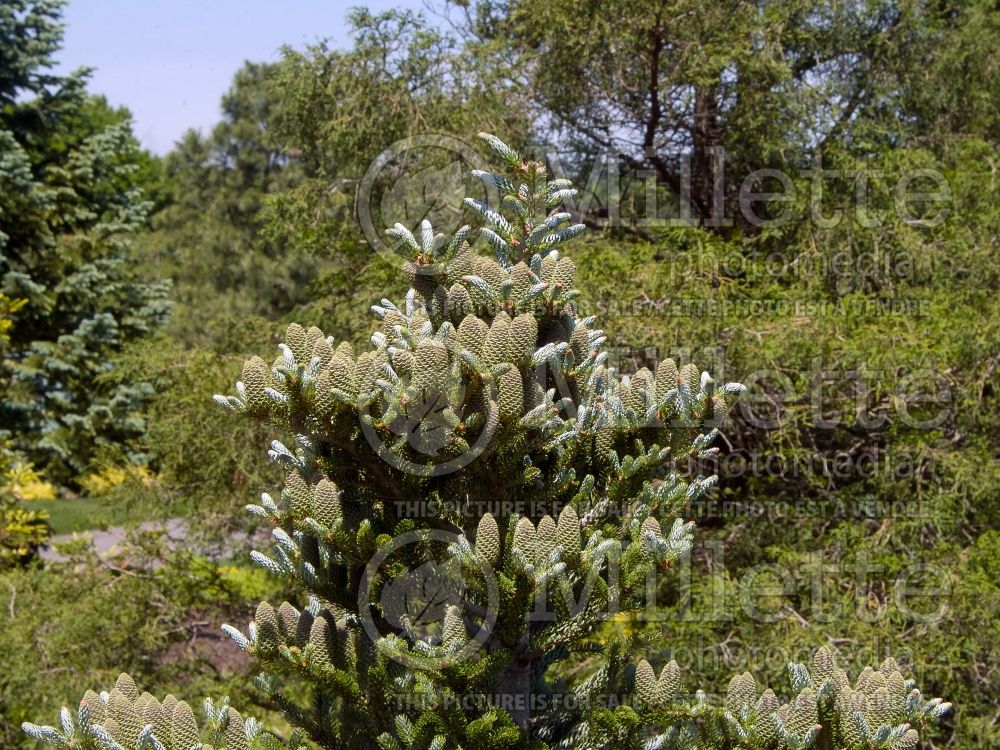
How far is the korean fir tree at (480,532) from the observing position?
2.28m

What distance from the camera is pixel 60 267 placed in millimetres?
12414

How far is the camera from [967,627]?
16.8ft

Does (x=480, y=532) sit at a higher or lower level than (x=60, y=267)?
lower

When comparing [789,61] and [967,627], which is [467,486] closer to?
[967,627]

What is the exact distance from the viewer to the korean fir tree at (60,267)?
40.0 feet

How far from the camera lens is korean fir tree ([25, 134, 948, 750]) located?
2281mm

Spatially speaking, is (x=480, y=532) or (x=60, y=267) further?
(x=60, y=267)

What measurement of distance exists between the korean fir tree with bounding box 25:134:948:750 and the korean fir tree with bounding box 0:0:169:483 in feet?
33.5

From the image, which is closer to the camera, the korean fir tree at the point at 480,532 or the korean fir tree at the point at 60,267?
the korean fir tree at the point at 480,532

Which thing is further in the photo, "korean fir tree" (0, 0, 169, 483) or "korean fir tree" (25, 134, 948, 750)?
"korean fir tree" (0, 0, 169, 483)

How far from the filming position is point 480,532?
2.29 metres

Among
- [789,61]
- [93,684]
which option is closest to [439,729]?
[93,684]

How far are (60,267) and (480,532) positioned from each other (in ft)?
38.1

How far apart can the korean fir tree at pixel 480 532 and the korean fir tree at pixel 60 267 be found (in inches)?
402
